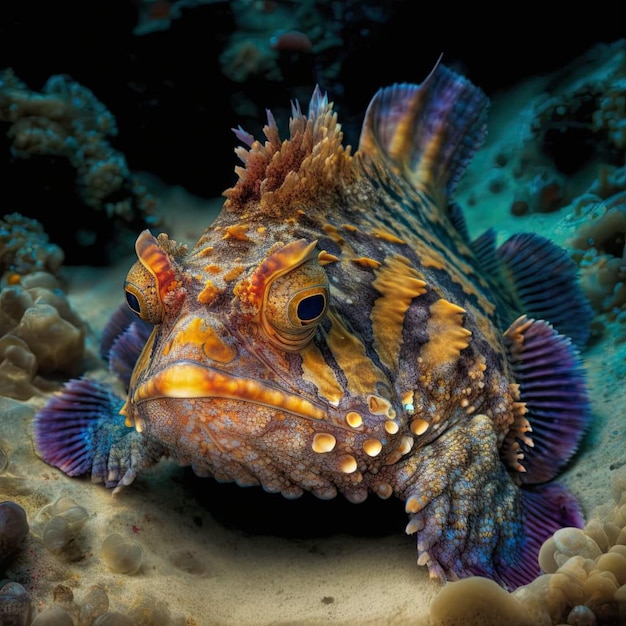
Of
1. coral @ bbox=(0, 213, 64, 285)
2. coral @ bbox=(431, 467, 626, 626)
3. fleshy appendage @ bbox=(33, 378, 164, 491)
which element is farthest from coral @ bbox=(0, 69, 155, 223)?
coral @ bbox=(431, 467, 626, 626)

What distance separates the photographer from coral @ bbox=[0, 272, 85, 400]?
13.0 feet

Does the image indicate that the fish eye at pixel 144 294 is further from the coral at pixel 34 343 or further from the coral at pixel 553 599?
the coral at pixel 34 343

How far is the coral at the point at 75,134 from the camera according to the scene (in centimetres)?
553

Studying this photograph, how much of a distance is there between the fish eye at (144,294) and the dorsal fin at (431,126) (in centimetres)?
240

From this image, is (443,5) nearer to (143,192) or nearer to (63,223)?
(143,192)

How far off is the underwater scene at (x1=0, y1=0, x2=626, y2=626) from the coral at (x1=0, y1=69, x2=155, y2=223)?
3 centimetres

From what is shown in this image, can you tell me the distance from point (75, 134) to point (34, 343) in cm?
259

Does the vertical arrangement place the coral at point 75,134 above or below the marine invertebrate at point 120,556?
above

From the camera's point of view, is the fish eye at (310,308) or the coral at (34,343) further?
the coral at (34,343)

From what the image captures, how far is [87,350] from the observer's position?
492 cm

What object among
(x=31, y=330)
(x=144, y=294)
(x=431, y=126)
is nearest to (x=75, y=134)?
(x=31, y=330)

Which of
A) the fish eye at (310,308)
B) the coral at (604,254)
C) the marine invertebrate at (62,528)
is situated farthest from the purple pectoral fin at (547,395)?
the marine invertebrate at (62,528)

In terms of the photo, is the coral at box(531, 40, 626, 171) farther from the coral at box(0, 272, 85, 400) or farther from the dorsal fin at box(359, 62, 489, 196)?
the coral at box(0, 272, 85, 400)

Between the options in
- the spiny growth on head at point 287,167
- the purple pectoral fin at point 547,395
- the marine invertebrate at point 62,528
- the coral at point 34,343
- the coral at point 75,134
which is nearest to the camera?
the marine invertebrate at point 62,528
